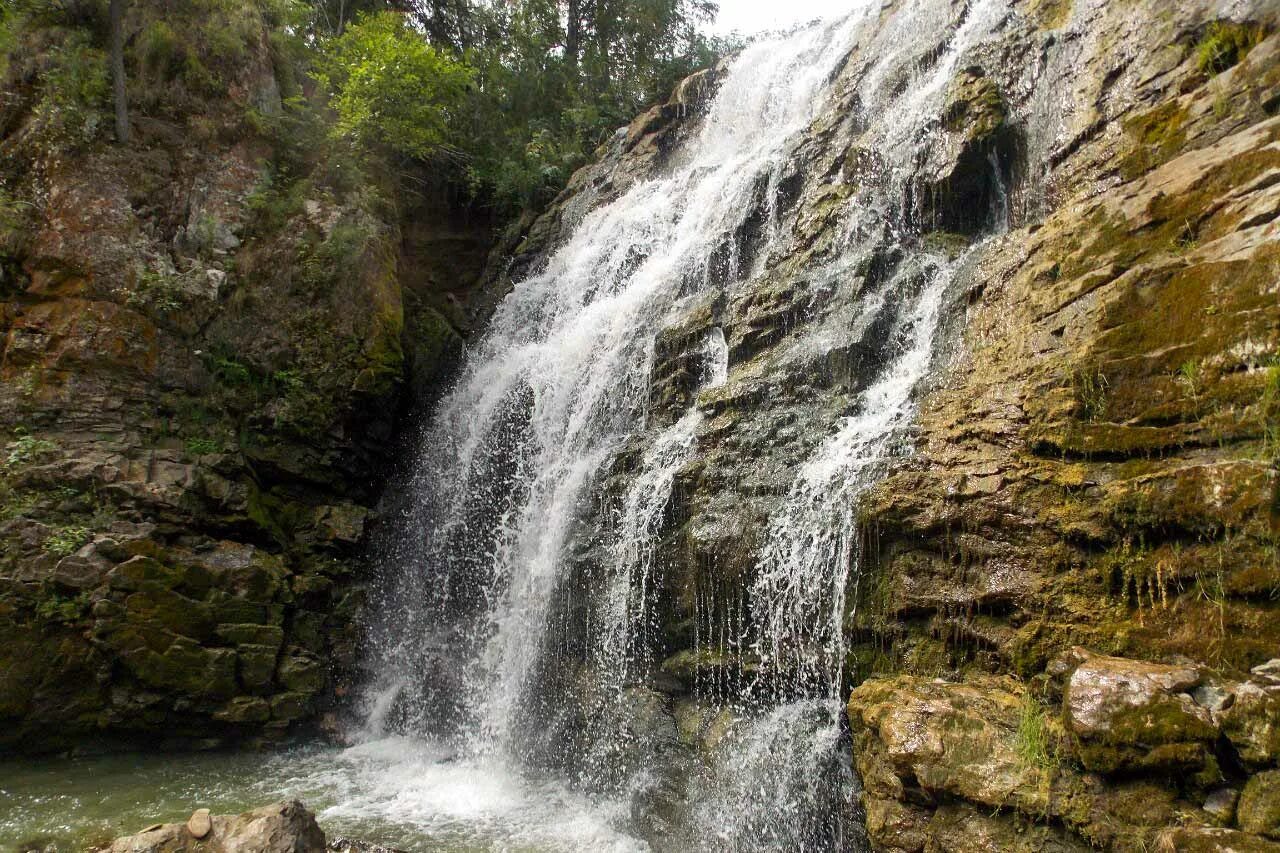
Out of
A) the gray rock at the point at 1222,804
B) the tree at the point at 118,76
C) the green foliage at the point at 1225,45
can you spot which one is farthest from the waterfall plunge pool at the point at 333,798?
the green foliage at the point at 1225,45

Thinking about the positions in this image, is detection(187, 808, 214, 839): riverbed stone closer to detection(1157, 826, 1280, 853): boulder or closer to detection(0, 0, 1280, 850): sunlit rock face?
detection(0, 0, 1280, 850): sunlit rock face

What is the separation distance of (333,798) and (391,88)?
37.3 feet

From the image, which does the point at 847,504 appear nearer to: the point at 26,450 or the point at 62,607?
the point at 62,607

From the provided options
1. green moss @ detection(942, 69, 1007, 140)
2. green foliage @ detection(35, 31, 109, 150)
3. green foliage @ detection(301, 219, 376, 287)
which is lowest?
green foliage @ detection(301, 219, 376, 287)

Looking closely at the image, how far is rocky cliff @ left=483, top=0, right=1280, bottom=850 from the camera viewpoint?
372 cm

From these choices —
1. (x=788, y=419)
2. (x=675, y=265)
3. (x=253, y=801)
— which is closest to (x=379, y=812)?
(x=253, y=801)

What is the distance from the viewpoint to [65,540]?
772cm

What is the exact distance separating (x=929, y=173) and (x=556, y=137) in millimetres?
11592

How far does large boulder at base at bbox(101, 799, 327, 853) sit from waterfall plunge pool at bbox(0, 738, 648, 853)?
1.47 metres

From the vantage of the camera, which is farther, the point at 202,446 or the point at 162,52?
the point at 162,52

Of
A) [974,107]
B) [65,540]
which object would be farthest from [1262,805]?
[65,540]

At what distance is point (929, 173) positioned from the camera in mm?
8453

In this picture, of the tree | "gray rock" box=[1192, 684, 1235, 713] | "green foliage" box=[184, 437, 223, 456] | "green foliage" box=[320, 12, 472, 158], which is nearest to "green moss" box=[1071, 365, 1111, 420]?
"gray rock" box=[1192, 684, 1235, 713]

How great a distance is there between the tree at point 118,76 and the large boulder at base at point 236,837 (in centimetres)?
930
